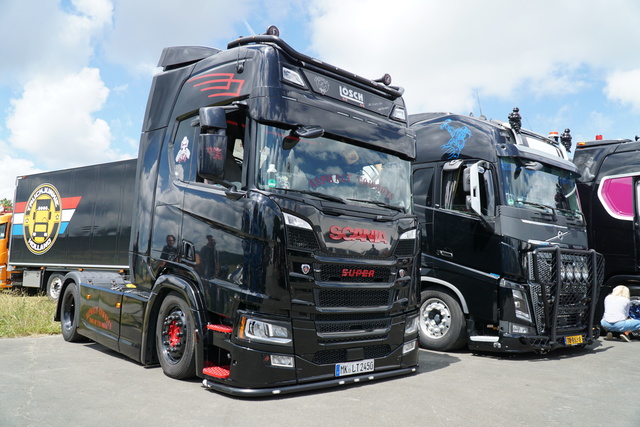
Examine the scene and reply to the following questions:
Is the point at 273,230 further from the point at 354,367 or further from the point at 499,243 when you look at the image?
the point at 499,243

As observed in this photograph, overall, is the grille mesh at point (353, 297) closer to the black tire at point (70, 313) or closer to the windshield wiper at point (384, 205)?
the windshield wiper at point (384, 205)

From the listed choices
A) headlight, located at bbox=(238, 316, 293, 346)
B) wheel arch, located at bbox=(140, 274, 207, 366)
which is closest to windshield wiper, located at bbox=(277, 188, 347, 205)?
headlight, located at bbox=(238, 316, 293, 346)

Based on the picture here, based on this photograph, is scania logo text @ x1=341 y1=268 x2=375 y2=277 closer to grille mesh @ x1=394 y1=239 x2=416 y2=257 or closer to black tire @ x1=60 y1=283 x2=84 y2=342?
grille mesh @ x1=394 y1=239 x2=416 y2=257

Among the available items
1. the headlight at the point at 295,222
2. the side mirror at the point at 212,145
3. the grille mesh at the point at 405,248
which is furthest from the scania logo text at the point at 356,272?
the side mirror at the point at 212,145

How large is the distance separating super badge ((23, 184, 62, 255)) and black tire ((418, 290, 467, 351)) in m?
10.9

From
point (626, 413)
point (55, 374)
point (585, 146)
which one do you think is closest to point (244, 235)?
point (55, 374)

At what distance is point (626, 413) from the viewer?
16.4 feet

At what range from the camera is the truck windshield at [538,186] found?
7934 millimetres

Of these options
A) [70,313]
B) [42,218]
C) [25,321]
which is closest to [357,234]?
[70,313]

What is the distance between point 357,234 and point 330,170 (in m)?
0.73

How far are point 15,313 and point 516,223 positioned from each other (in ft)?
29.9

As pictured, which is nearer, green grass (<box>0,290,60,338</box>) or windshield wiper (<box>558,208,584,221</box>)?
windshield wiper (<box>558,208,584,221</box>)

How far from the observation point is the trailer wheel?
5.51 m

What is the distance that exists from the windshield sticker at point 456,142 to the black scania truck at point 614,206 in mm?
3663
